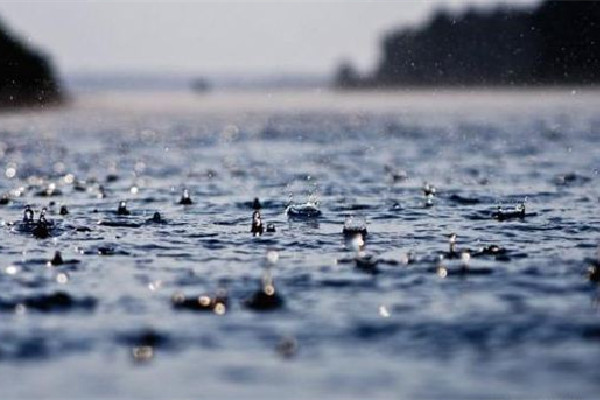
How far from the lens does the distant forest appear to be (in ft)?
463

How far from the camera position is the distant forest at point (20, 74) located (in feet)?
463

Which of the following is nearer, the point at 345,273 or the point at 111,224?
the point at 345,273

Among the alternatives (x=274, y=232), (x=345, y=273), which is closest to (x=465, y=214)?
(x=274, y=232)

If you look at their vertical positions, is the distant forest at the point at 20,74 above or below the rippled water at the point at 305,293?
above

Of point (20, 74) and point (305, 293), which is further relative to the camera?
point (20, 74)

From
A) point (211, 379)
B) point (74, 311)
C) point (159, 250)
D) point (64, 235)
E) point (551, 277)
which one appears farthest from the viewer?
Answer: point (64, 235)

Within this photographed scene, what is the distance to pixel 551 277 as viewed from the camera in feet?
74.5

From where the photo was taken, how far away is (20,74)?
14612cm

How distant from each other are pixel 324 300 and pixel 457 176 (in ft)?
91.4

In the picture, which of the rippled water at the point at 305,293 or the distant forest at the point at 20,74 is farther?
the distant forest at the point at 20,74

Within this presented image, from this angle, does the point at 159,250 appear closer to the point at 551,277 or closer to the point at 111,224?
the point at 111,224

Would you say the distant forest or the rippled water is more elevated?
the distant forest

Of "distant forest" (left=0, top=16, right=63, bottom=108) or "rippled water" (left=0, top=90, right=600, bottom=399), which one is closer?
"rippled water" (left=0, top=90, right=600, bottom=399)

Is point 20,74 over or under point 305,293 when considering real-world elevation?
over
